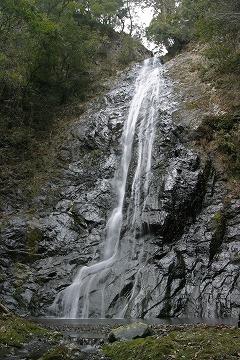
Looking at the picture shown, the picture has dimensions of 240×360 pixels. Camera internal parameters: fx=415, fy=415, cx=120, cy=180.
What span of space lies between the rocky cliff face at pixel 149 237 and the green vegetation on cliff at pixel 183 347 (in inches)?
213

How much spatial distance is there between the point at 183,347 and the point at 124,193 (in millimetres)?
11688

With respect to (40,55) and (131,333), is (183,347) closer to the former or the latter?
(131,333)

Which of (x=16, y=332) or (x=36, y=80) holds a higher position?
(x=36, y=80)

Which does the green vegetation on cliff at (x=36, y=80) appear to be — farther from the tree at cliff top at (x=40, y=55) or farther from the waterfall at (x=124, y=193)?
the waterfall at (x=124, y=193)

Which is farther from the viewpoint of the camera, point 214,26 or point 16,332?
point 214,26

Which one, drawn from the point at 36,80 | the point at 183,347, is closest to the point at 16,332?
the point at 183,347

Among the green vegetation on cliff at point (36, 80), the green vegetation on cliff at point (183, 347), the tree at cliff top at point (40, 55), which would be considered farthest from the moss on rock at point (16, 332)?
the tree at cliff top at point (40, 55)

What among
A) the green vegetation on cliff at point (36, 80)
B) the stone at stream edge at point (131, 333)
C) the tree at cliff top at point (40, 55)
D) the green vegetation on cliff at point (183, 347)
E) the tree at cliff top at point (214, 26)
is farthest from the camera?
the tree at cliff top at point (40, 55)

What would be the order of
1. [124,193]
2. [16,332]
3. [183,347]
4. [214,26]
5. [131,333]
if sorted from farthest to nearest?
[214,26]
[124,193]
[16,332]
[131,333]
[183,347]

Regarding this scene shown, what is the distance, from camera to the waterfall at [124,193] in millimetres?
14070

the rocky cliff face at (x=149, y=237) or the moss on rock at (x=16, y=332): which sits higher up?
the rocky cliff face at (x=149, y=237)

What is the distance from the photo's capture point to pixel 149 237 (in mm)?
15531

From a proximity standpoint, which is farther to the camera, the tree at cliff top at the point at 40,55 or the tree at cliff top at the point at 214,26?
the tree at cliff top at the point at 40,55

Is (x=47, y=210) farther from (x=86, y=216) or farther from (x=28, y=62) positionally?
(x=28, y=62)
